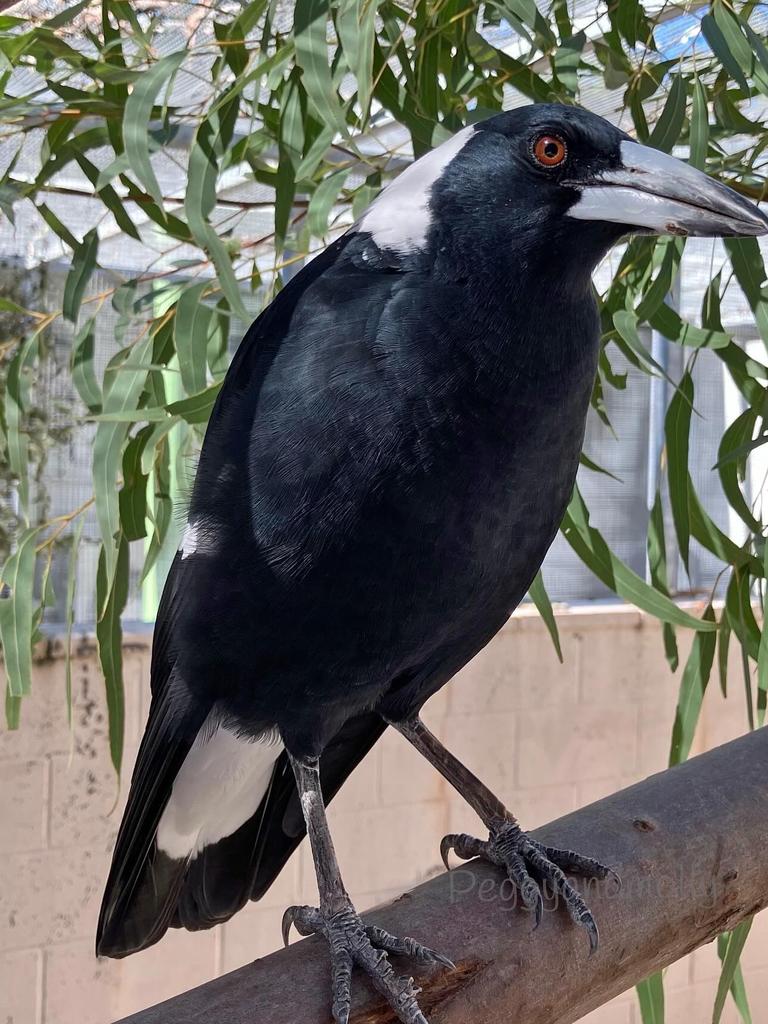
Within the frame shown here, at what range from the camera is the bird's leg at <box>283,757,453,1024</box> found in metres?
0.67

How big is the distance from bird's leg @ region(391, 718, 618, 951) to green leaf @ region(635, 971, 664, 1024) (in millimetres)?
245

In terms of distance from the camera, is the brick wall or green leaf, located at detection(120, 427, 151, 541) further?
the brick wall

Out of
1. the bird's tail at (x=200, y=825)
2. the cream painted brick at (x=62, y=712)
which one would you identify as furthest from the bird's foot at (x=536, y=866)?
the cream painted brick at (x=62, y=712)

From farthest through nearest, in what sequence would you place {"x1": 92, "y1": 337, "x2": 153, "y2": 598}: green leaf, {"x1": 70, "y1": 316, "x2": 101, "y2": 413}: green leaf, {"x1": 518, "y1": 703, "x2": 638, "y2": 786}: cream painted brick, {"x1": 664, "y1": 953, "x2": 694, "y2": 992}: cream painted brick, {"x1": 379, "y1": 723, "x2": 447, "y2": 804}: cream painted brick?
{"x1": 664, "y1": 953, "x2": 694, "y2": 992}: cream painted brick
{"x1": 518, "y1": 703, "x2": 638, "y2": 786}: cream painted brick
{"x1": 379, "y1": 723, "x2": 447, "y2": 804}: cream painted brick
{"x1": 70, "y1": 316, "x2": 101, "y2": 413}: green leaf
{"x1": 92, "y1": 337, "x2": 153, "y2": 598}: green leaf

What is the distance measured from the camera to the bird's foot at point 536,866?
2.52 feet

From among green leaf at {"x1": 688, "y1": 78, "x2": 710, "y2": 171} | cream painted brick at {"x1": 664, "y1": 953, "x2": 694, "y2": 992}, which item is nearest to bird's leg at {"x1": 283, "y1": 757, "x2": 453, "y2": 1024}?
green leaf at {"x1": 688, "y1": 78, "x2": 710, "y2": 171}

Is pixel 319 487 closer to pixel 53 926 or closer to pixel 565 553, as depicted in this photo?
pixel 53 926

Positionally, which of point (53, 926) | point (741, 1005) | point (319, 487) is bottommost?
point (53, 926)

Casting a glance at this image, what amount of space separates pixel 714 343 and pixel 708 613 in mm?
279

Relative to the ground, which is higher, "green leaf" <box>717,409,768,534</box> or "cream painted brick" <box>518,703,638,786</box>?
"green leaf" <box>717,409,768,534</box>

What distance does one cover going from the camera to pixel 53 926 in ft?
5.73

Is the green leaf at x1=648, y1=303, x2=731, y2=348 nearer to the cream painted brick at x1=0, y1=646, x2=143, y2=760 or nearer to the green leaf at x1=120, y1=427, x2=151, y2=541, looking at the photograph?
the green leaf at x1=120, y1=427, x2=151, y2=541

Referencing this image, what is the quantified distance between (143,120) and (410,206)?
204mm

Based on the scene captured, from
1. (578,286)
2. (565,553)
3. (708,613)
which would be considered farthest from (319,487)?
(565,553)
